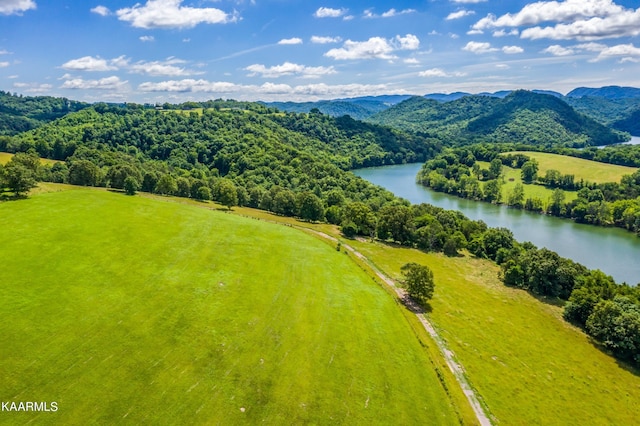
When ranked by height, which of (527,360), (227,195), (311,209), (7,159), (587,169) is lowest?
(527,360)

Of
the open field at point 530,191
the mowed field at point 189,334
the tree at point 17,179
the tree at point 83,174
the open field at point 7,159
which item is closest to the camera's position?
the mowed field at point 189,334

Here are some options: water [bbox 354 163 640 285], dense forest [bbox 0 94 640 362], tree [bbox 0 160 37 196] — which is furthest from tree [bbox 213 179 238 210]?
water [bbox 354 163 640 285]

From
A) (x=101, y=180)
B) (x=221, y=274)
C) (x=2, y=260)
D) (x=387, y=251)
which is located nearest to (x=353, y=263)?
(x=387, y=251)

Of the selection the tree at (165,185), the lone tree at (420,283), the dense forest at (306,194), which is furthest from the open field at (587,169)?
the tree at (165,185)

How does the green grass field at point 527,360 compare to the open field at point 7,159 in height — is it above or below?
below

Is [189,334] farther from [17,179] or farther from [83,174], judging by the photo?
[83,174]

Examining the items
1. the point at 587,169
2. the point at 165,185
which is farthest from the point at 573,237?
the point at 165,185

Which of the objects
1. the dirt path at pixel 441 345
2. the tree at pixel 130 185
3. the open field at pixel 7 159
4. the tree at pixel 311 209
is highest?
the open field at pixel 7 159

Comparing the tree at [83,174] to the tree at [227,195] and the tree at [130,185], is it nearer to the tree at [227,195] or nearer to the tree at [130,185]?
the tree at [130,185]
